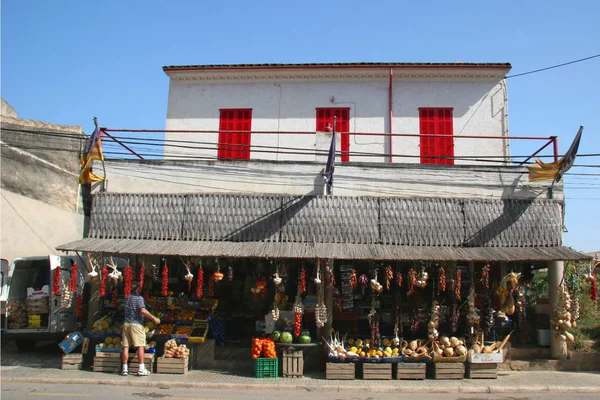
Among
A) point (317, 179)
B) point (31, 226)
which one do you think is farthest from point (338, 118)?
point (31, 226)

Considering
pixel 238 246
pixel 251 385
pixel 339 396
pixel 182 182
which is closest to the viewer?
pixel 339 396

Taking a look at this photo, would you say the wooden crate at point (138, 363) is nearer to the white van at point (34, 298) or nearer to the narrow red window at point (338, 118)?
the white van at point (34, 298)

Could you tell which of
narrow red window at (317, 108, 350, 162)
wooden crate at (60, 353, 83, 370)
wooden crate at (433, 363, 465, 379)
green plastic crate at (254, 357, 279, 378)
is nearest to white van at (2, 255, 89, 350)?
wooden crate at (60, 353, 83, 370)

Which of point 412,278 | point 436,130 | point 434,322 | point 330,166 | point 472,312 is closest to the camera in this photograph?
point 412,278

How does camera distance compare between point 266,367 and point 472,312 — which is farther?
point 472,312

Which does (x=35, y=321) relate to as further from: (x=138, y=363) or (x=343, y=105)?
(x=343, y=105)

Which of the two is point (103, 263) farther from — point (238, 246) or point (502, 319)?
point (502, 319)

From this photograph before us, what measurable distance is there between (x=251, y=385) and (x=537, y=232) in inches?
321

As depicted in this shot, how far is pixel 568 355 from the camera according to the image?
39.6 ft

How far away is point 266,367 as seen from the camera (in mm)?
11227

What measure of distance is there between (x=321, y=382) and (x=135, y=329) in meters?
Answer: 4.47

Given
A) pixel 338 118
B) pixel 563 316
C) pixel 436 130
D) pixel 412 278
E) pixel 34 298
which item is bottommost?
pixel 34 298

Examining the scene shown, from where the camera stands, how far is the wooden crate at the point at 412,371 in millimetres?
11094

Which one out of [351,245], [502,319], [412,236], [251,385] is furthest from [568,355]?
[251,385]
